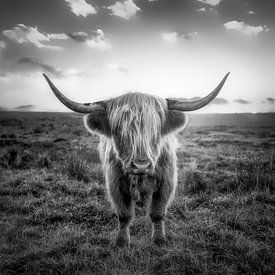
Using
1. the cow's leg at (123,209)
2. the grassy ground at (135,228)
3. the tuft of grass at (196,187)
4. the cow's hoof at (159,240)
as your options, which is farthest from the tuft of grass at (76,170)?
the cow's hoof at (159,240)

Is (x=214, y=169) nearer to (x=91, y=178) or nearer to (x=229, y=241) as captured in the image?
(x=91, y=178)

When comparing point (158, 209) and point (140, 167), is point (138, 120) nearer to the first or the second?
point (140, 167)

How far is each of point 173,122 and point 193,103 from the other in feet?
1.11

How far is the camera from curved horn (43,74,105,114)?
3331mm

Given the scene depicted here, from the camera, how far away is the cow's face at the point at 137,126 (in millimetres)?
3158

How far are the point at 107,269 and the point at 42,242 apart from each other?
3.79ft

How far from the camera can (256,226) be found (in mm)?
4082

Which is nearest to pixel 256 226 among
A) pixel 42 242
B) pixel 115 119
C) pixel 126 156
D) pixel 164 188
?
pixel 164 188

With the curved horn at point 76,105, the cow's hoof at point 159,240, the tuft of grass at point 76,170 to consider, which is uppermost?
the curved horn at point 76,105

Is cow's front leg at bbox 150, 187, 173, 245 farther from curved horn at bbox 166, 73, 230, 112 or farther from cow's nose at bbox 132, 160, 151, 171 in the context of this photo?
curved horn at bbox 166, 73, 230, 112

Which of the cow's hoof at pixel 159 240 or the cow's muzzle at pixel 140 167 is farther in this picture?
the cow's hoof at pixel 159 240

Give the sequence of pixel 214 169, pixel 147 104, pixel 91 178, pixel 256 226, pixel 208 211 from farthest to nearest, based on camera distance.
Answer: pixel 214 169
pixel 91 178
pixel 208 211
pixel 256 226
pixel 147 104

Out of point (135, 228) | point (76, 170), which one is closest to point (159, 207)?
point (135, 228)

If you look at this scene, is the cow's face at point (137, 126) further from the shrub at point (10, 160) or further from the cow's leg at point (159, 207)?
the shrub at point (10, 160)
